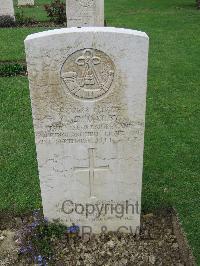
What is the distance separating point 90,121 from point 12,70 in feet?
20.4

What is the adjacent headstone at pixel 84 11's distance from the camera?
11461mm

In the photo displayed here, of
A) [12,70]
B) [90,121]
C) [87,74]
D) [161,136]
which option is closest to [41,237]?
[90,121]

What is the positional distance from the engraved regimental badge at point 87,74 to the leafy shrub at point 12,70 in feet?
20.3

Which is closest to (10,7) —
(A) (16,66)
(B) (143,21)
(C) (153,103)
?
(B) (143,21)

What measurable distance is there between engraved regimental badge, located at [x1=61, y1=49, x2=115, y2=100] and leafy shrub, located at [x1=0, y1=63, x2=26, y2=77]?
20.3 feet

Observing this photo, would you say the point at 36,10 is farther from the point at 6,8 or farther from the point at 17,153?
the point at 17,153

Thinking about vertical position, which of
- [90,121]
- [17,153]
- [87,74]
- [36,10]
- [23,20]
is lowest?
[36,10]

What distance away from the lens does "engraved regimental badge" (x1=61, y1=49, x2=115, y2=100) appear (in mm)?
3590

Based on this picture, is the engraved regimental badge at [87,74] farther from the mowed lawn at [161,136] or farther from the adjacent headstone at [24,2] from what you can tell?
the adjacent headstone at [24,2]

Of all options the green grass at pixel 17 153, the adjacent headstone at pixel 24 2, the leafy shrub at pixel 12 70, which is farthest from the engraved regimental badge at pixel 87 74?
the adjacent headstone at pixel 24 2

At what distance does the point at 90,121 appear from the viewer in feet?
12.6

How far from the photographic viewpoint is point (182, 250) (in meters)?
4.12

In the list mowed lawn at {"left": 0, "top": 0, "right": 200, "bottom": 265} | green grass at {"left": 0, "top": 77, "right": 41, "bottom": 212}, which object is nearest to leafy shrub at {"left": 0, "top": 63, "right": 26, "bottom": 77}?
mowed lawn at {"left": 0, "top": 0, "right": 200, "bottom": 265}

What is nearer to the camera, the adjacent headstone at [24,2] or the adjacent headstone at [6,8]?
the adjacent headstone at [6,8]
